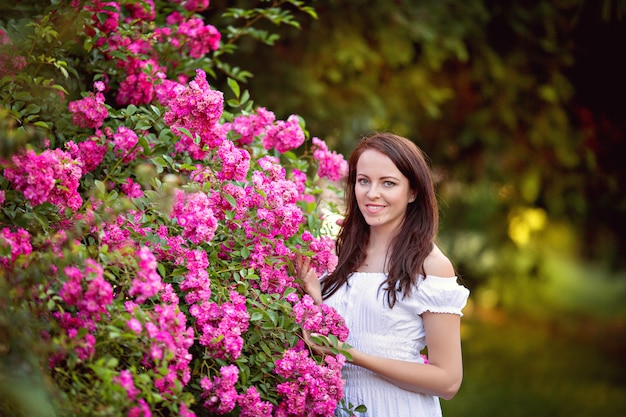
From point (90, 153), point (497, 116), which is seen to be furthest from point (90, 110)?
point (497, 116)

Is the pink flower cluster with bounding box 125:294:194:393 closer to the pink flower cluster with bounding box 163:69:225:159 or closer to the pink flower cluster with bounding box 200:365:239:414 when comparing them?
the pink flower cluster with bounding box 200:365:239:414

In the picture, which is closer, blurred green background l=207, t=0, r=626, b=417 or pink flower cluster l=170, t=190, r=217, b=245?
pink flower cluster l=170, t=190, r=217, b=245

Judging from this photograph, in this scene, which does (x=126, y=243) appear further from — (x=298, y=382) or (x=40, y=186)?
(x=298, y=382)

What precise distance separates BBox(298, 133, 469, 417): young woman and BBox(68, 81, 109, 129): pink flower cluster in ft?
2.72

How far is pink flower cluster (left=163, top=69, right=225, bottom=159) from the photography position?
2.31 m

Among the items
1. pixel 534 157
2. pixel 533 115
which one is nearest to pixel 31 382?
pixel 533 115

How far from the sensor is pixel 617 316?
12.8 meters

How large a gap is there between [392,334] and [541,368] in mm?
7002

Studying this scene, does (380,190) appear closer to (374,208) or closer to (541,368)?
(374,208)

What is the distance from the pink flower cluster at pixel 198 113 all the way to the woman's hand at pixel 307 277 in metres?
0.49

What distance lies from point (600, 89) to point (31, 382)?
5.40 metres

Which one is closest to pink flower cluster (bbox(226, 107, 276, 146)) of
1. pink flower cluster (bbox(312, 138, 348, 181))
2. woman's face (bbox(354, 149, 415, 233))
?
pink flower cluster (bbox(312, 138, 348, 181))

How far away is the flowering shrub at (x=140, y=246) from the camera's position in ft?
5.83

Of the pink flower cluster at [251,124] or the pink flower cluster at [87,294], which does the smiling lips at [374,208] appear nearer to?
the pink flower cluster at [251,124]
